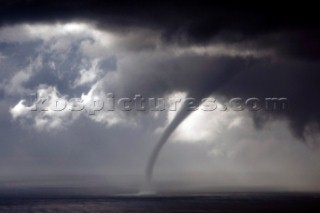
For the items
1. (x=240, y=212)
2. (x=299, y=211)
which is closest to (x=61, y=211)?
(x=240, y=212)

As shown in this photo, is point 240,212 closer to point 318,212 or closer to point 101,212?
point 318,212

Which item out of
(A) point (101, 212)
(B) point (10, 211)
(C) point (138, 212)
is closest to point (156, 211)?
(C) point (138, 212)

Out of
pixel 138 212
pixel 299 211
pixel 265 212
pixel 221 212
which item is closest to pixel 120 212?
pixel 138 212

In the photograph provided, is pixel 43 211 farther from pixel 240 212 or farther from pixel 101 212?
pixel 240 212

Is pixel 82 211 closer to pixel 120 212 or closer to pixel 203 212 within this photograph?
pixel 120 212

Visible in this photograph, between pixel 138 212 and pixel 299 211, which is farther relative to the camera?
pixel 299 211

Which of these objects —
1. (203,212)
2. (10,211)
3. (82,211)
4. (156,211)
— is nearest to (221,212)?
(203,212)
